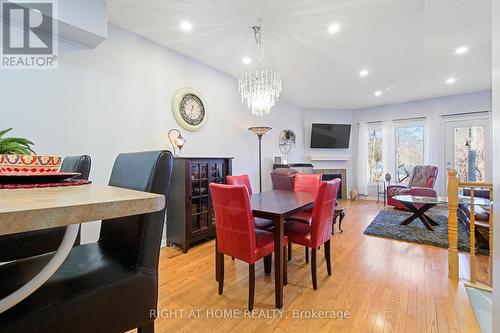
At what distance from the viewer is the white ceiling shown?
2316 mm

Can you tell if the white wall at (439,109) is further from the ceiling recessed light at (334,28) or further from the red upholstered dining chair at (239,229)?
the red upholstered dining chair at (239,229)

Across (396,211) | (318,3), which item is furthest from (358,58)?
(396,211)

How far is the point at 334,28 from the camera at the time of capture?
2.72 meters

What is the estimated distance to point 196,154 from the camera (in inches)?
138

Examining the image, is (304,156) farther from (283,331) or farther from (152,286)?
(152,286)

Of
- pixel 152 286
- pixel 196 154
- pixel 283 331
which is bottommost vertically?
pixel 283 331

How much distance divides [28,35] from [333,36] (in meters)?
3.16

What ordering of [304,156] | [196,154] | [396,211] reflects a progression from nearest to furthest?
[196,154]
[396,211]
[304,156]

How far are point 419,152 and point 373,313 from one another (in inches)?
222

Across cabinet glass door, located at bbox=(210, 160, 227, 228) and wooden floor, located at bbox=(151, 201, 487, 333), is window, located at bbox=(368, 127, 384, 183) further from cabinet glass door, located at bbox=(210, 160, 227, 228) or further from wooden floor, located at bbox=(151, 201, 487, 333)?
cabinet glass door, located at bbox=(210, 160, 227, 228)

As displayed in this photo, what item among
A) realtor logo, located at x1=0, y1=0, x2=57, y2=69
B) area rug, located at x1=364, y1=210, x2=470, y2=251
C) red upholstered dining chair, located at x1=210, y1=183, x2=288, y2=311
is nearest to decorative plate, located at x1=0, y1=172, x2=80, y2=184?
red upholstered dining chair, located at x1=210, y1=183, x2=288, y2=311

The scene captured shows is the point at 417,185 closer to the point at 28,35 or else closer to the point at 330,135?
the point at 330,135

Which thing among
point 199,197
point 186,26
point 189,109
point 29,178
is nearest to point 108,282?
point 29,178

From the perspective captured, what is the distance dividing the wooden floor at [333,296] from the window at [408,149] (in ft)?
12.6
